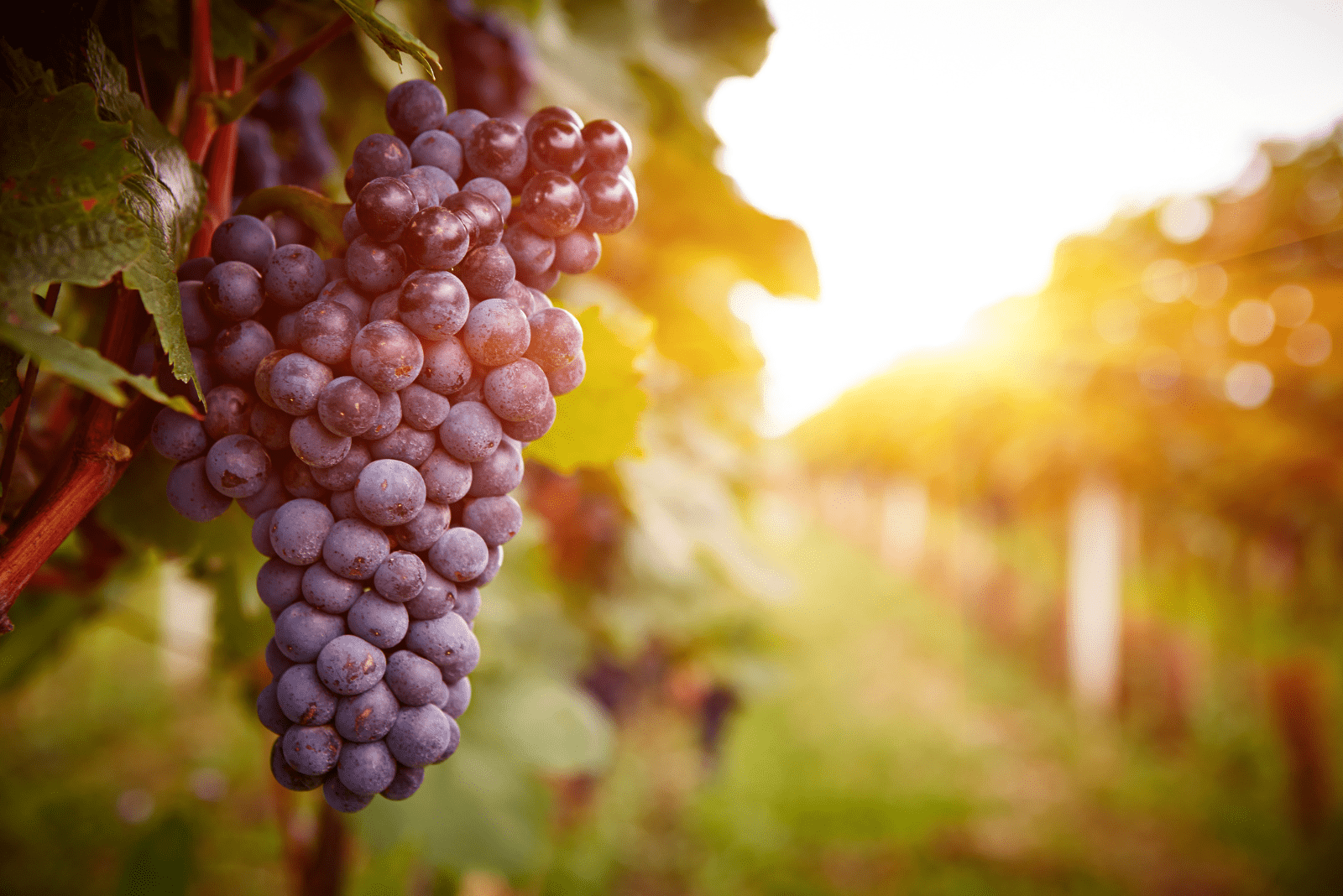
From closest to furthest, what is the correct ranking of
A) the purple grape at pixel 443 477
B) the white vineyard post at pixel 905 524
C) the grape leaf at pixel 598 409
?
the purple grape at pixel 443 477 → the grape leaf at pixel 598 409 → the white vineyard post at pixel 905 524

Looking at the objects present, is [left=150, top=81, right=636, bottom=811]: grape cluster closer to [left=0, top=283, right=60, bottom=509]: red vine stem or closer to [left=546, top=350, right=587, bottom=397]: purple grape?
[left=546, top=350, right=587, bottom=397]: purple grape

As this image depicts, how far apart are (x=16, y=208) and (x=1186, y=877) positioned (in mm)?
8202

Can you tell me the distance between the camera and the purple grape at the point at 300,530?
65cm

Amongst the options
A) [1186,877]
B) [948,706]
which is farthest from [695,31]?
[948,706]

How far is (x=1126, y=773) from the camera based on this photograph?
7.88 m

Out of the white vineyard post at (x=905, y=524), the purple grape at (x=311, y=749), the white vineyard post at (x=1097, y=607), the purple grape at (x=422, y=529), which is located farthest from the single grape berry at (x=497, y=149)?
the white vineyard post at (x=905, y=524)

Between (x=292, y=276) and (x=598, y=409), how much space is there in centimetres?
42

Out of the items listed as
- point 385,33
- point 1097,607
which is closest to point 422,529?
point 385,33

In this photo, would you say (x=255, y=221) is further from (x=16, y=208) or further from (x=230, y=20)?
(x=230, y=20)

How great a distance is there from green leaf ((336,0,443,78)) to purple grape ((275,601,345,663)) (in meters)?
0.50

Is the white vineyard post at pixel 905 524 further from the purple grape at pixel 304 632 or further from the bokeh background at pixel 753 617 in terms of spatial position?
the purple grape at pixel 304 632

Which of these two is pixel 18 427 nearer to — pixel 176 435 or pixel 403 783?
pixel 176 435

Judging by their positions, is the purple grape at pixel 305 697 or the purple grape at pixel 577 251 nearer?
the purple grape at pixel 305 697

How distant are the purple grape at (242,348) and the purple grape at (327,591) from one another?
0.19m
